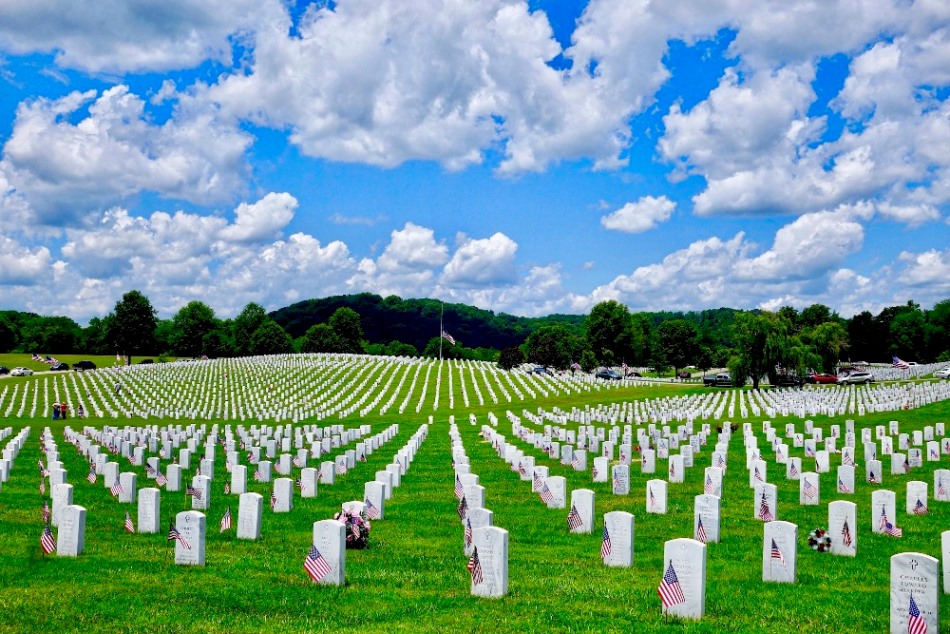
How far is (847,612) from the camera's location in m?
8.08

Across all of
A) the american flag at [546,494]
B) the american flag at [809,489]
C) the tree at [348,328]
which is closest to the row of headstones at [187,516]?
the american flag at [546,494]

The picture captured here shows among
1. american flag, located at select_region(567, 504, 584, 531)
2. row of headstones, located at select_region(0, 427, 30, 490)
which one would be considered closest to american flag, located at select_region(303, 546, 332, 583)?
american flag, located at select_region(567, 504, 584, 531)

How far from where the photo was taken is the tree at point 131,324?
109 metres

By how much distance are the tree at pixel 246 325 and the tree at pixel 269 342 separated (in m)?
2.82

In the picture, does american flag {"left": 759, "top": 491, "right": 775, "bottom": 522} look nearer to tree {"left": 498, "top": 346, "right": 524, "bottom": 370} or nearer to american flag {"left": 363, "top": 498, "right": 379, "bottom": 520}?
american flag {"left": 363, "top": 498, "right": 379, "bottom": 520}

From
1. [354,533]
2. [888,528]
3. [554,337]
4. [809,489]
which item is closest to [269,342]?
[554,337]

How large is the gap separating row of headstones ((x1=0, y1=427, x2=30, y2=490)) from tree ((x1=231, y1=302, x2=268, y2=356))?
104 metres

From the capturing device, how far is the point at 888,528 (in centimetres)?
1238

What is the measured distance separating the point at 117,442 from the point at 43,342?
123m

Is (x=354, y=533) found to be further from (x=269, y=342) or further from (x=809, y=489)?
(x=269, y=342)

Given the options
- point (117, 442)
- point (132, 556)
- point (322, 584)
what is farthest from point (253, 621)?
point (117, 442)

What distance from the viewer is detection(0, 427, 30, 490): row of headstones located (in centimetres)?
1847

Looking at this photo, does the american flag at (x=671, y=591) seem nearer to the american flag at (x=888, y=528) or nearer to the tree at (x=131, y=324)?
the american flag at (x=888, y=528)

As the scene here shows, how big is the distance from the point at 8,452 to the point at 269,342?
361 feet
